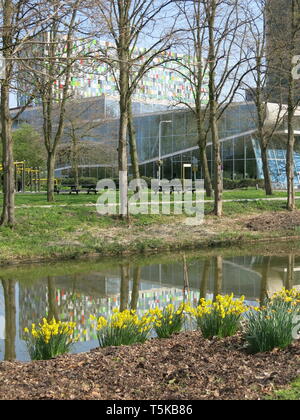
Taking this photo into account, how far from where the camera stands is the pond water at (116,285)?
11.6 meters

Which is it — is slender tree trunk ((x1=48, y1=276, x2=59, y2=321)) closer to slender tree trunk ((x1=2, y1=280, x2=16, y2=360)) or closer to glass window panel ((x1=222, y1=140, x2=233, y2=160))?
slender tree trunk ((x1=2, y1=280, x2=16, y2=360))

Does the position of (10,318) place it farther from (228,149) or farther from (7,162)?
(228,149)

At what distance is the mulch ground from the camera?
617 cm

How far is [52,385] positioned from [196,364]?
1.69m

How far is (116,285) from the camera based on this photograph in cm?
1548

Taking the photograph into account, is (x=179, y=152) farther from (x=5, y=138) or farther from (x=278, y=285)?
(x=278, y=285)

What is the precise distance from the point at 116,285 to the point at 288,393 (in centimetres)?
977

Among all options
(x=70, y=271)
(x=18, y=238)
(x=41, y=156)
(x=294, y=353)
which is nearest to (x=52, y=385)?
(x=294, y=353)

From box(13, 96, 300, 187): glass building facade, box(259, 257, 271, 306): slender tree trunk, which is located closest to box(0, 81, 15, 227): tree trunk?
box(259, 257, 271, 306): slender tree trunk

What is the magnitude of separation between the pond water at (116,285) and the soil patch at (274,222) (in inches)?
256

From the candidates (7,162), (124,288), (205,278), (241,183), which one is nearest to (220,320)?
(124,288)

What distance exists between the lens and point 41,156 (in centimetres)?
5553

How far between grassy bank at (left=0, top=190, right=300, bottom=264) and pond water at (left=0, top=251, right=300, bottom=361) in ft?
4.15

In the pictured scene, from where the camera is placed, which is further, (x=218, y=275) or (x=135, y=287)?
(x=218, y=275)
